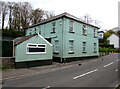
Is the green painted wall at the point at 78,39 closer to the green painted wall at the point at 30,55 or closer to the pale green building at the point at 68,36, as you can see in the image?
the pale green building at the point at 68,36

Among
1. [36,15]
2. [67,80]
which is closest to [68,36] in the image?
[67,80]

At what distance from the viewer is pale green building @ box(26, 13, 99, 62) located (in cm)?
1711

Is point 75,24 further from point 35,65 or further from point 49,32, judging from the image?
point 35,65

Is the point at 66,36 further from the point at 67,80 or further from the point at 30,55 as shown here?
the point at 67,80

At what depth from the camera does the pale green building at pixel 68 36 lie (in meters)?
17.1

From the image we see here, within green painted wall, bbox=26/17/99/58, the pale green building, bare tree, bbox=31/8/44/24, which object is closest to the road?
the pale green building

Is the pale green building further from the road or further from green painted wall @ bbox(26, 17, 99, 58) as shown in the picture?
the road

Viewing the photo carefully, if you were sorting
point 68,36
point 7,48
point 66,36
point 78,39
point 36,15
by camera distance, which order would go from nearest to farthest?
point 7,48 < point 66,36 < point 68,36 < point 78,39 < point 36,15

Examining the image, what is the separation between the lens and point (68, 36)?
17672 mm

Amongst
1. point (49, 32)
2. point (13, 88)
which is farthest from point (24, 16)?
point (13, 88)

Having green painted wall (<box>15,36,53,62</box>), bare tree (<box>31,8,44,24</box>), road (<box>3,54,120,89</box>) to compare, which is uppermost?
bare tree (<box>31,8,44,24</box>)

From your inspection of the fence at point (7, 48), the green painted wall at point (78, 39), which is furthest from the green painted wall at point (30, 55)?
the green painted wall at point (78, 39)

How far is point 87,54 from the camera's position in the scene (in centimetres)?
2142

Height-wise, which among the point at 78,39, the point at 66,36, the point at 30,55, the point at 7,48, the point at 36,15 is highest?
the point at 36,15
